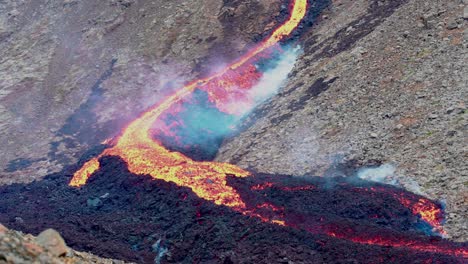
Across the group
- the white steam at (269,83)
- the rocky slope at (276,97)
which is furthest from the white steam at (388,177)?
the white steam at (269,83)

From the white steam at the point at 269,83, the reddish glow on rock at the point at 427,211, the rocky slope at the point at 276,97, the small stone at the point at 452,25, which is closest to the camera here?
the reddish glow on rock at the point at 427,211

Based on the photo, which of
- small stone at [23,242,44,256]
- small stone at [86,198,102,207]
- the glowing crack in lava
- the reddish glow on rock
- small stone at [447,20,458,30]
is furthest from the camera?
small stone at [447,20,458,30]

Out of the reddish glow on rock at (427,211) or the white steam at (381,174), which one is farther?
the white steam at (381,174)

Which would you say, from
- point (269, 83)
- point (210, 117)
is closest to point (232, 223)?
point (210, 117)

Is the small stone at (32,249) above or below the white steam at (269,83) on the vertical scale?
above

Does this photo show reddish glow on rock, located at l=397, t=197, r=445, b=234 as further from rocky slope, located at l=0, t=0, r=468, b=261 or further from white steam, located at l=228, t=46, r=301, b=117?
white steam, located at l=228, t=46, r=301, b=117

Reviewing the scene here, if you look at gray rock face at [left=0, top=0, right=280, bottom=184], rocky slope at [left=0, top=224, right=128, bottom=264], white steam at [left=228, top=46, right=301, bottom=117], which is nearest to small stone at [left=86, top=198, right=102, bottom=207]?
gray rock face at [left=0, top=0, right=280, bottom=184]

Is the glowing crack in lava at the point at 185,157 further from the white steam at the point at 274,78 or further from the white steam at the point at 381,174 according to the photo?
the white steam at the point at 381,174
